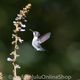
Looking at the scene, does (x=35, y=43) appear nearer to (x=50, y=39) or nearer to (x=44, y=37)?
(x=44, y=37)

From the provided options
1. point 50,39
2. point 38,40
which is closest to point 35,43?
point 38,40

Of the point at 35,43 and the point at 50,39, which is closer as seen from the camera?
the point at 35,43

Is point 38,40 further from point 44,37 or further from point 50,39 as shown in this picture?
point 50,39

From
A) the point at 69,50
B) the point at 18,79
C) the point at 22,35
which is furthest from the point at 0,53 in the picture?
the point at 18,79

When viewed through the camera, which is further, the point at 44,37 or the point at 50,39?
the point at 50,39

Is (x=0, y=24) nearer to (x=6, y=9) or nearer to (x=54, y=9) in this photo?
(x=6, y=9)

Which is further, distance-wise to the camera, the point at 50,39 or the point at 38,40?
the point at 50,39

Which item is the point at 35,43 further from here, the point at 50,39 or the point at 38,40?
the point at 50,39

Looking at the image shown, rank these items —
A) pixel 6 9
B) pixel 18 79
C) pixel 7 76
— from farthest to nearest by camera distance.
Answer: pixel 6 9, pixel 7 76, pixel 18 79
